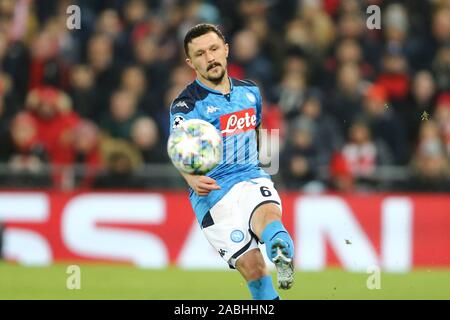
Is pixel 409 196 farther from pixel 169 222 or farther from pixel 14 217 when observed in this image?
pixel 14 217

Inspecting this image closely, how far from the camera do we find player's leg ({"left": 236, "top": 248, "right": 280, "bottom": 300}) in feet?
25.8

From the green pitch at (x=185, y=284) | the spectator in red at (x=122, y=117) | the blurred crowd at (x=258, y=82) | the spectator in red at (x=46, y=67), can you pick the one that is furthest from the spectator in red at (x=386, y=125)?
the spectator in red at (x=46, y=67)

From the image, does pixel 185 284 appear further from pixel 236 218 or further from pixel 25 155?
pixel 236 218

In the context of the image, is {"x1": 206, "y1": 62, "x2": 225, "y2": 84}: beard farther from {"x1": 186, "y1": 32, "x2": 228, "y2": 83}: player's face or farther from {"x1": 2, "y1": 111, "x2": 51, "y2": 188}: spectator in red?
{"x1": 2, "y1": 111, "x2": 51, "y2": 188}: spectator in red

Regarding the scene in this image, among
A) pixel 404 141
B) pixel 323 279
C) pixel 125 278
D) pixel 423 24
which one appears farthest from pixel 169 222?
pixel 423 24

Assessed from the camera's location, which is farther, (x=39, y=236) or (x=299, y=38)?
(x=299, y=38)

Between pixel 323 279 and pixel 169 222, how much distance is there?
7.10 feet

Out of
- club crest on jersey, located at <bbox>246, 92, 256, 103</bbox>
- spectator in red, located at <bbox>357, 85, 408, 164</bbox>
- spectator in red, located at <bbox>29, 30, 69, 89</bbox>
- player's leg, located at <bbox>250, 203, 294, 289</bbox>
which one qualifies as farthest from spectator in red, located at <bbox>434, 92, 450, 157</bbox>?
player's leg, located at <bbox>250, 203, 294, 289</bbox>

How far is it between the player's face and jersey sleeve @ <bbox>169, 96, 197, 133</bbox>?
0.24 meters

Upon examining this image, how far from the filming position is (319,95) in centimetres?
1406

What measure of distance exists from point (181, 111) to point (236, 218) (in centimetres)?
86

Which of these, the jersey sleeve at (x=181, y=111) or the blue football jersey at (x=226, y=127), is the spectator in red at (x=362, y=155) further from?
the jersey sleeve at (x=181, y=111)

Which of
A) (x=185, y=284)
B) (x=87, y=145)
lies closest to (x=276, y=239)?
(x=185, y=284)

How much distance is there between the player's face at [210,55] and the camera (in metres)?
8.06
